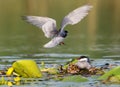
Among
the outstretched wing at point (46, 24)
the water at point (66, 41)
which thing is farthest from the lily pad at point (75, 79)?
the outstretched wing at point (46, 24)

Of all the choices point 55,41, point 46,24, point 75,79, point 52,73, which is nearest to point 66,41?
point 52,73

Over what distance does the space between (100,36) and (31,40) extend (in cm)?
280

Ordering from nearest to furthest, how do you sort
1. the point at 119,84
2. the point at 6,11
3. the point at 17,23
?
the point at 119,84
the point at 17,23
the point at 6,11

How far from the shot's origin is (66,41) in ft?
84.2

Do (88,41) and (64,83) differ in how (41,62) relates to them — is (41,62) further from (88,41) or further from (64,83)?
(88,41)

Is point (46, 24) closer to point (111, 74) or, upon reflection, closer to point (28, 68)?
point (28, 68)

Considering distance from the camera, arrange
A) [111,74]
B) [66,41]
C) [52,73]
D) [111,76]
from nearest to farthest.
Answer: [111,76] < [111,74] < [52,73] < [66,41]

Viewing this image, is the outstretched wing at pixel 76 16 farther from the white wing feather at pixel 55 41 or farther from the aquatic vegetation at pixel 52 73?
the aquatic vegetation at pixel 52 73

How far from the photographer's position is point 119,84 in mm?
15352

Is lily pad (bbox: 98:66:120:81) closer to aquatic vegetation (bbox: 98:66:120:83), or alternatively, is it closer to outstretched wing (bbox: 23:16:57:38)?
aquatic vegetation (bbox: 98:66:120:83)

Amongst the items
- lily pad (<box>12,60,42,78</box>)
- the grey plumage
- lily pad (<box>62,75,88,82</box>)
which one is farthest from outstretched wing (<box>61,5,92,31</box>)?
lily pad (<box>62,75,88,82</box>)

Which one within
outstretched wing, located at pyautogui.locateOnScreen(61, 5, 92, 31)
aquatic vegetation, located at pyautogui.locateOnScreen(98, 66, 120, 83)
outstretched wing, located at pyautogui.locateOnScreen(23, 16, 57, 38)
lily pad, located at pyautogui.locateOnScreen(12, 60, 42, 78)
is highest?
outstretched wing, located at pyautogui.locateOnScreen(61, 5, 92, 31)

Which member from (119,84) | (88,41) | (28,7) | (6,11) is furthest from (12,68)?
(28,7)

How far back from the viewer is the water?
20.0m
